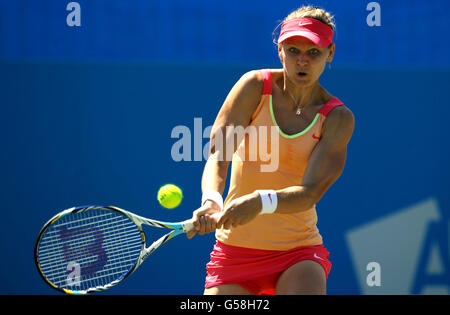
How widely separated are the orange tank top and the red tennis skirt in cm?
3

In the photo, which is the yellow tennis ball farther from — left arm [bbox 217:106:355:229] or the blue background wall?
the blue background wall

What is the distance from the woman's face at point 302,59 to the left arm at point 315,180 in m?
0.19

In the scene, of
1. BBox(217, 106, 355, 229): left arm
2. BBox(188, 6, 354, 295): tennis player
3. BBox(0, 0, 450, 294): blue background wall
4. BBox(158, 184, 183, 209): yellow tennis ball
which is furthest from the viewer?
BBox(0, 0, 450, 294): blue background wall

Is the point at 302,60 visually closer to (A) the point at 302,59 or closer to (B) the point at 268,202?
(A) the point at 302,59

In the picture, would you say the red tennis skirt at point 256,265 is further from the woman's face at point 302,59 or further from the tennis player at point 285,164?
the woman's face at point 302,59

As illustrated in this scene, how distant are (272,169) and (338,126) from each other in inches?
13.2

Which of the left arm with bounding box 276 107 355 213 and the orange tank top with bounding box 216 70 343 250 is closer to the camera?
the left arm with bounding box 276 107 355 213

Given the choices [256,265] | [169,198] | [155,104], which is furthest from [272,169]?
[155,104]

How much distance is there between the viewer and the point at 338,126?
2766mm

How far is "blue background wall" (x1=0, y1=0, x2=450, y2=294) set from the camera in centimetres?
468

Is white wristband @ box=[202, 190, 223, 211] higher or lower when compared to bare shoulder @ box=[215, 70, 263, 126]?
lower

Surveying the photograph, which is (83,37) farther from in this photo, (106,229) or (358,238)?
(358,238)

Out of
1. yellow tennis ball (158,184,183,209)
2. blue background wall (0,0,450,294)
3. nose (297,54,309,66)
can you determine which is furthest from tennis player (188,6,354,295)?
blue background wall (0,0,450,294)
